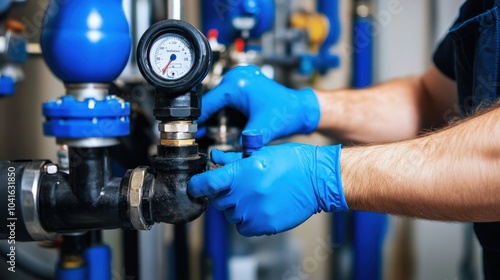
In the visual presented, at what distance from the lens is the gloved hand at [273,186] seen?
0.65 m

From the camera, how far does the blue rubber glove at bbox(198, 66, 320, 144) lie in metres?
0.88

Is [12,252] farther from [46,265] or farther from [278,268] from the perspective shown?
[278,268]

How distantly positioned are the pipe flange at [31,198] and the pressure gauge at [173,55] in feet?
0.64

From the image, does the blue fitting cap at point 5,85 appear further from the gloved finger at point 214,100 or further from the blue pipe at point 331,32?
the blue pipe at point 331,32

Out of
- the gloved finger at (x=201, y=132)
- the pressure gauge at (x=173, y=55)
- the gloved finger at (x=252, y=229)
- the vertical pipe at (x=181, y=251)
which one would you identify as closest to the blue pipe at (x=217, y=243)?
the vertical pipe at (x=181, y=251)

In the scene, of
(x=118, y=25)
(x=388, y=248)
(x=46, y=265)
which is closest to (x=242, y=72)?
(x=118, y=25)

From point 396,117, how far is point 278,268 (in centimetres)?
62

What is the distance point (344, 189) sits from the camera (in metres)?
0.69

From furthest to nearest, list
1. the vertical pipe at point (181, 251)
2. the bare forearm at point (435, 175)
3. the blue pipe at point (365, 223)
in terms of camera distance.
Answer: the blue pipe at point (365, 223) < the vertical pipe at point (181, 251) < the bare forearm at point (435, 175)

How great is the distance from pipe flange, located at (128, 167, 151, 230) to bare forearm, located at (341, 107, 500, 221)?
0.28 meters

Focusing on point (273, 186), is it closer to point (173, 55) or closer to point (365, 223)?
point (173, 55)

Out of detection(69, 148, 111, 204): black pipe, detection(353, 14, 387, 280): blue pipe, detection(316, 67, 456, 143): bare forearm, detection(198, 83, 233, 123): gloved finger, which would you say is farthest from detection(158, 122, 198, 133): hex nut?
detection(353, 14, 387, 280): blue pipe

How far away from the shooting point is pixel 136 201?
25.4 inches

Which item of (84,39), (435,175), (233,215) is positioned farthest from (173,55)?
(435,175)
